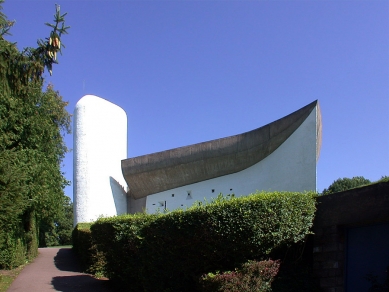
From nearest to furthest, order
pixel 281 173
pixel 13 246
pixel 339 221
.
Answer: pixel 339 221 < pixel 13 246 < pixel 281 173

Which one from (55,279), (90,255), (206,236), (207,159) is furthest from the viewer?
(207,159)

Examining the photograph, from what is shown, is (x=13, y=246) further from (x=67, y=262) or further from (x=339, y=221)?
(x=339, y=221)

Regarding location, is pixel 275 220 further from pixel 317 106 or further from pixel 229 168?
pixel 229 168

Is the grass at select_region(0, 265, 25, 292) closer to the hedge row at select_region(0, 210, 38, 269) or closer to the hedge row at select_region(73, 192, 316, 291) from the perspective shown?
the hedge row at select_region(0, 210, 38, 269)

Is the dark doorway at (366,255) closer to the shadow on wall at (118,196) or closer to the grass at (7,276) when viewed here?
the grass at (7,276)

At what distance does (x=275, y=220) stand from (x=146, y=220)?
13.1 ft

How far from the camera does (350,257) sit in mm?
9211

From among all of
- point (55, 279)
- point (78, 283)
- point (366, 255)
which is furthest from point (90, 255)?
point (366, 255)

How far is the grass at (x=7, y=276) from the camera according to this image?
14.1m

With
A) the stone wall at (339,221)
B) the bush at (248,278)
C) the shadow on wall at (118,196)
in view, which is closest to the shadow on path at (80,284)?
the bush at (248,278)

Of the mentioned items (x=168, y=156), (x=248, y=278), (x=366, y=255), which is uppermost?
(x=168, y=156)

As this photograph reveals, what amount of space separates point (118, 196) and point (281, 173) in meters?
14.0

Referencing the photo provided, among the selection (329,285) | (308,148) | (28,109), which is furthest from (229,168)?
(329,285)

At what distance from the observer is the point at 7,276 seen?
15.8 metres
